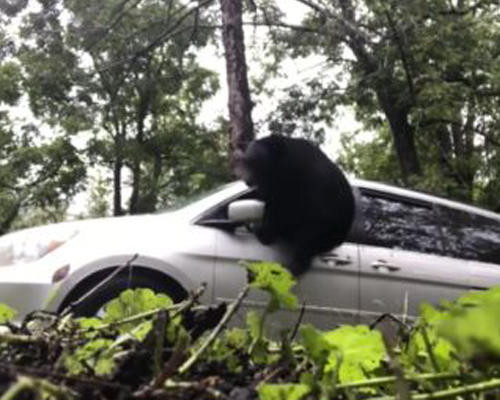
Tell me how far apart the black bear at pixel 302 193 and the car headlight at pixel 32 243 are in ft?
4.46

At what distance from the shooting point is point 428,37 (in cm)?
1187

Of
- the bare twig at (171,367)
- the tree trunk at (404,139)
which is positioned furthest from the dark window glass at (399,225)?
the tree trunk at (404,139)

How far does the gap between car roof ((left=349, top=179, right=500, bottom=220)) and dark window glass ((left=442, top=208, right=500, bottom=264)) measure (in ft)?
0.16

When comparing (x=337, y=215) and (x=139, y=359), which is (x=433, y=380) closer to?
(x=139, y=359)

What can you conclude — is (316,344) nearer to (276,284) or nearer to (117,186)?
(276,284)

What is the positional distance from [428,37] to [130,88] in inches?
351

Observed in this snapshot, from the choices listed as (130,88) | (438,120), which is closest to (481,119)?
(438,120)

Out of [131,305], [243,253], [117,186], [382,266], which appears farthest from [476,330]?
[117,186]

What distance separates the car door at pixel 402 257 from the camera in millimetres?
5395

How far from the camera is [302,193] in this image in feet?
14.4

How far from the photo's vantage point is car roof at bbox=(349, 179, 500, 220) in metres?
5.81

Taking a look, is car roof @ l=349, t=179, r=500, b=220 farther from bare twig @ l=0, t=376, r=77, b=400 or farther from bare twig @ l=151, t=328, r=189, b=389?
bare twig @ l=0, t=376, r=77, b=400

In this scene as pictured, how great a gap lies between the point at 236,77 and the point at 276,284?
8739 mm

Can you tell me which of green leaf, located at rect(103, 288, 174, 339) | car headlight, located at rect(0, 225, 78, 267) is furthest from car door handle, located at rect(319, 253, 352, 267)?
green leaf, located at rect(103, 288, 174, 339)
